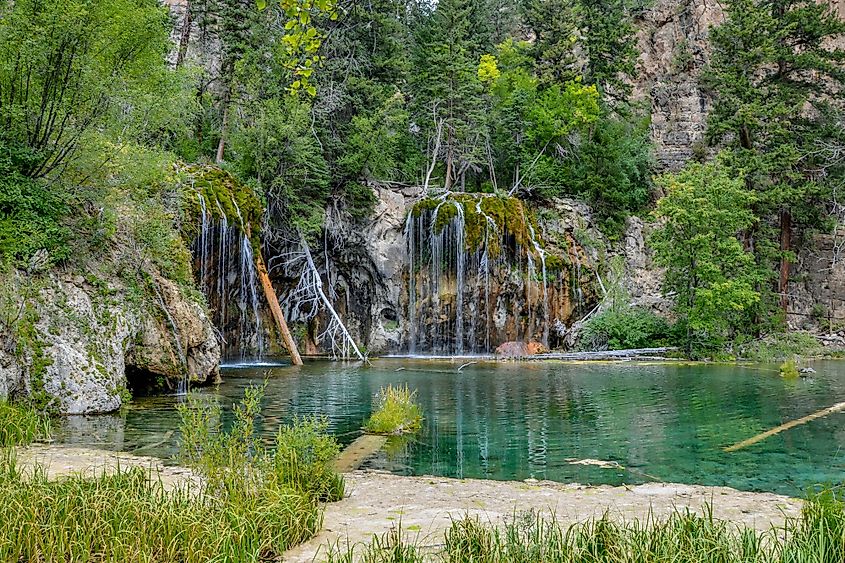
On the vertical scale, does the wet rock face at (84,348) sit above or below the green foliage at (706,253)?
below

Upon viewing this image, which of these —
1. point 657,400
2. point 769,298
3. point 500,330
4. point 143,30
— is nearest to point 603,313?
point 500,330

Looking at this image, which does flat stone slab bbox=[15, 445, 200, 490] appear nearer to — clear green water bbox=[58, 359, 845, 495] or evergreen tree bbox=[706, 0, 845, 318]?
clear green water bbox=[58, 359, 845, 495]

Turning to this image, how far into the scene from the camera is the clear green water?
24.7 feet

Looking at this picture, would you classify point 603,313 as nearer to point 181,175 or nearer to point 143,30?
point 181,175

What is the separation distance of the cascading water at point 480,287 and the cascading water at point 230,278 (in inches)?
275

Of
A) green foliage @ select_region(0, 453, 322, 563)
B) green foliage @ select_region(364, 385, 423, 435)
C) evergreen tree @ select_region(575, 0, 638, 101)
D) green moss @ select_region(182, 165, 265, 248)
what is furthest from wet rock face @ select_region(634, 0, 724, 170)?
green foliage @ select_region(0, 453, 322, 563)

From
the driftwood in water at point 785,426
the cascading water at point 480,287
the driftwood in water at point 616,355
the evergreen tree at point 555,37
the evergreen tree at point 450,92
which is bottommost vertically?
the driftwood in water at point 785,426

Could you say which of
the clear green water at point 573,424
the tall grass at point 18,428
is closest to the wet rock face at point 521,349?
the clear green water at point 573,424

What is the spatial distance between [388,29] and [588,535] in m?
30.4

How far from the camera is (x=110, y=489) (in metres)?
4.42

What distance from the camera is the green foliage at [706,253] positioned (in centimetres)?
2372

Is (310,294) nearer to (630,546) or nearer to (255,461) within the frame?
(255,461)

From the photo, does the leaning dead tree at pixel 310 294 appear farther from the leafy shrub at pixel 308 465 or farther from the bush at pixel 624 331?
the leafy shrub at pixel 308 465

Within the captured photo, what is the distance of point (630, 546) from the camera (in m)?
3.58
